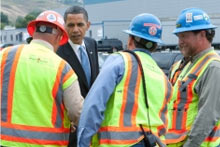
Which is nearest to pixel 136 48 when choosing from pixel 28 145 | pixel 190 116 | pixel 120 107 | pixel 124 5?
pixel 120 107

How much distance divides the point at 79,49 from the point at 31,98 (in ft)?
4.55

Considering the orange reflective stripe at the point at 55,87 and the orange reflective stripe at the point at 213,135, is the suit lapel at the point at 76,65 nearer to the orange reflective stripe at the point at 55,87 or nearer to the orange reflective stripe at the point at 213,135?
the orange reflective stripe at the point at 55,87

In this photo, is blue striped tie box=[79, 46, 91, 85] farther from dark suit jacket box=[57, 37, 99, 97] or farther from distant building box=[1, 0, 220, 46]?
distant building box=[1, 0, 220, 46]

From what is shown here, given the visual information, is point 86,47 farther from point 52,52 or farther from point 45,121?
point 45,121

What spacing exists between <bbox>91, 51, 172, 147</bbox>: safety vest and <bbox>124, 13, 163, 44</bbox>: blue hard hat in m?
0.20

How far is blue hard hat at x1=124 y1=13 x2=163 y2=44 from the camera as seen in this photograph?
3193 millimetres

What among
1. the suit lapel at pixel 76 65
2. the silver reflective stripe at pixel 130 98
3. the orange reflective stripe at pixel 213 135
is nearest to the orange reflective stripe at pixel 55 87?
the silver reflective stripe at pixel 130 98

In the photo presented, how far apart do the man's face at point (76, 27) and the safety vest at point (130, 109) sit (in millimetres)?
1361

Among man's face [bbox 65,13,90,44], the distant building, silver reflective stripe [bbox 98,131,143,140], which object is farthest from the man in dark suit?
the distant building

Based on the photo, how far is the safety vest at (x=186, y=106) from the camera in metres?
3.49

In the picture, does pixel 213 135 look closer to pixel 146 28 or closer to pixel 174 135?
pixel 174 135

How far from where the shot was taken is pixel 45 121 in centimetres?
308

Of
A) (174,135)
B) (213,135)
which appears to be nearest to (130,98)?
(174,135)

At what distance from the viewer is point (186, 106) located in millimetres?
3525
